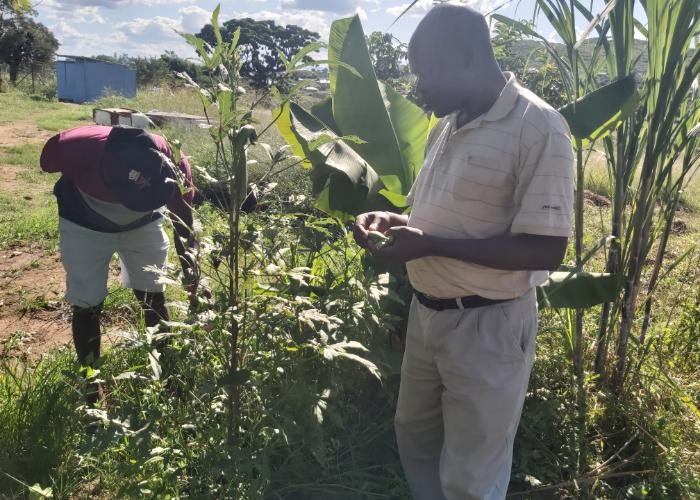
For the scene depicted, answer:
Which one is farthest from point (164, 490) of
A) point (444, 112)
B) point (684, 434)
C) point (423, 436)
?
point (684, 434)

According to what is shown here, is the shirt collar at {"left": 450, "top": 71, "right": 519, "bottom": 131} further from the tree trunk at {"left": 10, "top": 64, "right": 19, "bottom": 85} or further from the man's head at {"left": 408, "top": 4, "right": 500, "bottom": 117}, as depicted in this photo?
the tree trunk at {"left": 10, "top": 64, "right": 19, "bottom": 85}

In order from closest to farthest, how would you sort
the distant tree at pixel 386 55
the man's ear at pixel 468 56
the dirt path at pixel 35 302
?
the man's ear at pixel 468 56
the dirt path at pixel 35 302
the distant tree at pixel 386 55

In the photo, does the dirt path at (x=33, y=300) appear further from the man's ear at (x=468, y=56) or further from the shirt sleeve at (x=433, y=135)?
the man's ear at (x=468, y=56)

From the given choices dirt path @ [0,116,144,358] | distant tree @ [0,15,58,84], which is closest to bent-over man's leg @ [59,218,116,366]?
dirt path @ [0,116,144,358]

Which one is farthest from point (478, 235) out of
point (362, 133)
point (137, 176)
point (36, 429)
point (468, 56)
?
point (36, 429)

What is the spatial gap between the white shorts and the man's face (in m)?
1.50

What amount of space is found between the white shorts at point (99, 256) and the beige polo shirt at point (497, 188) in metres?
1.42

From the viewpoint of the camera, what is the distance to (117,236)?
2848 millimetres

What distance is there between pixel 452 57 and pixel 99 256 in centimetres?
195

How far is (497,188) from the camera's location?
1.68 metres

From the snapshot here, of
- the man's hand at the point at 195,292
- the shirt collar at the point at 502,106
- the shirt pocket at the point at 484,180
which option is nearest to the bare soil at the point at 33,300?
the man's hand at the point at 195,292

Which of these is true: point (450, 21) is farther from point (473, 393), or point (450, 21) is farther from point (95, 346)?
point (95, 346)

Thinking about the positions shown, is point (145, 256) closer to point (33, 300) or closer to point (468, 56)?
point (33, 300)

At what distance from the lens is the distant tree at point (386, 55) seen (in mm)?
9000
